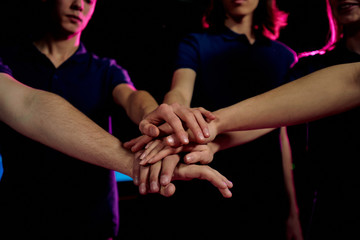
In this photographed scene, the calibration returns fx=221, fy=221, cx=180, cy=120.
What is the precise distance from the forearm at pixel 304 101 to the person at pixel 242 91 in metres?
0.32

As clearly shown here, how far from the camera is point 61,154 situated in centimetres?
122

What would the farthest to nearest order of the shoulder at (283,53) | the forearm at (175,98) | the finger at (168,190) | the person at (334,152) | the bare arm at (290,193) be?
the shoulder at (283,53)
the bare arm at (290,193)
the forearm at (175,98)
the person at (334,152)
the finger at (168,190)

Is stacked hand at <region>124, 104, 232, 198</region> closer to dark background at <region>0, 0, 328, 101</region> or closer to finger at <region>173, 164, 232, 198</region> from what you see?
finger at <region>173, 164, 232, 198</region>

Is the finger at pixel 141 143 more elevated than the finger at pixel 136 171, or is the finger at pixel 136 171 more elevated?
the finger at pixel 141 143

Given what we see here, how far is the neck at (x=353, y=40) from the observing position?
1182 mm

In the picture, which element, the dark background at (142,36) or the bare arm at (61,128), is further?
the dark background at (142,36)

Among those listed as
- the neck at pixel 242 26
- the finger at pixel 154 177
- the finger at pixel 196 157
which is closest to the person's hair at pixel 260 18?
the neck at pixel 242 26

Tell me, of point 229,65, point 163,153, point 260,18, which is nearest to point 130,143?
point 163,153

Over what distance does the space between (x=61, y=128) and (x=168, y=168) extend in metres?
0.50

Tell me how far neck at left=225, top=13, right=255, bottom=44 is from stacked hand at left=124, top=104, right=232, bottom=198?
865 millimetres

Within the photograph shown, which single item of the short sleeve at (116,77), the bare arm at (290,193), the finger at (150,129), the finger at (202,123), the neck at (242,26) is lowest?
the bare arm at (290,193)

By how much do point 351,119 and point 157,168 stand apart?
3.08 feet

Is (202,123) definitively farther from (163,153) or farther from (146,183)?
(146,183)

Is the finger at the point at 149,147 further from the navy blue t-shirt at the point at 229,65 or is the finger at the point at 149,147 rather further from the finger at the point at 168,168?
the navy blue t-shirt at the point at 229,65
